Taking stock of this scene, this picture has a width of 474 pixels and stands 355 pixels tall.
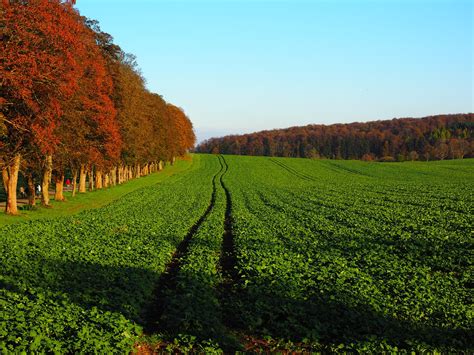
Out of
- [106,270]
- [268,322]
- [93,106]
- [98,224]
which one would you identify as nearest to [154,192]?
[93,106]

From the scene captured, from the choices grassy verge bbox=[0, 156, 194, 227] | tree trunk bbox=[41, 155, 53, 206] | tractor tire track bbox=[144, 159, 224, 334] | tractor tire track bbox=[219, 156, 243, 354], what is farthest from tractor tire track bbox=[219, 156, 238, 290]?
tree trunk bbox=[41, 155, 53, 206]

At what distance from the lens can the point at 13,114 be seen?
92.4 ft

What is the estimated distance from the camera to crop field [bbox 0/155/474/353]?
11.3 m

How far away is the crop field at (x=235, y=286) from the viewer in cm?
1134

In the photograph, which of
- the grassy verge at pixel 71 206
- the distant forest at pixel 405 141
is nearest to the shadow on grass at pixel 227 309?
the grassy verge at pixel 71 206

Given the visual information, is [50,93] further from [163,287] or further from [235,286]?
[235,286]

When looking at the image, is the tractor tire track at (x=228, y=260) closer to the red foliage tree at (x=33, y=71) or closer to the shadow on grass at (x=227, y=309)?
the shadow on grass at (x=227, y=309)

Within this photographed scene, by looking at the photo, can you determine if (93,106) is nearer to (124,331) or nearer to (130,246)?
(130,246)

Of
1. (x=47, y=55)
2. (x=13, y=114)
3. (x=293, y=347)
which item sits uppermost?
(x=47, y=55)

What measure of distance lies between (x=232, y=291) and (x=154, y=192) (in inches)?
1550

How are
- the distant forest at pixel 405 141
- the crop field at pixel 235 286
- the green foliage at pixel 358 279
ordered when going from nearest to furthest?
the crop field at pixel 235 286, the green foliage at pixel 358 279, the distant forest at pixel 405 141

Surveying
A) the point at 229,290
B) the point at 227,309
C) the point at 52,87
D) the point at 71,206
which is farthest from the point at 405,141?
the point at 227,309

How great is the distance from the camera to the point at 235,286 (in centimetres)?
1594

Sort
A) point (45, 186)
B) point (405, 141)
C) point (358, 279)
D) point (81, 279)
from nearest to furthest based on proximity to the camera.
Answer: point (81, 279)
point (358, 279)
point (45, 186)
point (405, 141)
